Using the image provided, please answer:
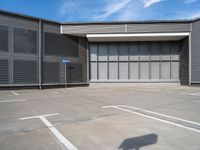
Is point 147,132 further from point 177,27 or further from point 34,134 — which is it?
point 177,27

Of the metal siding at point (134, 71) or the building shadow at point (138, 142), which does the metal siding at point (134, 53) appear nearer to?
the metal siding at point (134, 71)

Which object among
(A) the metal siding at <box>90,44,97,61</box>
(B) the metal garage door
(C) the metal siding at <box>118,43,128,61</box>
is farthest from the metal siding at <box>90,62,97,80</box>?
(C) the metal siding at <box>118,43,128,61</box>

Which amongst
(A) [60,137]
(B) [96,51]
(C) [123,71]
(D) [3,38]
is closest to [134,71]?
(C) [123,71]

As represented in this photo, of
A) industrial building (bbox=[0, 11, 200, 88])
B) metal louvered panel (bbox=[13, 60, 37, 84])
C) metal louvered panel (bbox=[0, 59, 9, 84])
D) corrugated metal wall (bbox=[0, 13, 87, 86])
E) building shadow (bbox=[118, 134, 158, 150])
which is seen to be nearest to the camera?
building shadow (bbox=[118, 134, 158, 150])

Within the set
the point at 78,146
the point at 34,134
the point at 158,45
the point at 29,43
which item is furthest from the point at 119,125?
the point at 158,45

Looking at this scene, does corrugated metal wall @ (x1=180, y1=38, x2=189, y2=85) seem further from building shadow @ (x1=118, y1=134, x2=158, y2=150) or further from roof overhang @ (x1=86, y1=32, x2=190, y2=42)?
building shadow @ (x1=118, y1=134, x2=158, y2=150)

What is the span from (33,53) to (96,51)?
7.48 meters

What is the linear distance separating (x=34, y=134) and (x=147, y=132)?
2.90 m

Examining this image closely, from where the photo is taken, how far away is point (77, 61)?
66.7 feet

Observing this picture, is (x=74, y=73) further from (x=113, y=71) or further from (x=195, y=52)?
(x=195, y=52)

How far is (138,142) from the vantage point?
12.9ft

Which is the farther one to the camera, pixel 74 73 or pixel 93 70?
pixel 93 70

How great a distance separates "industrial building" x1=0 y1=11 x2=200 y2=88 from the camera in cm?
1645

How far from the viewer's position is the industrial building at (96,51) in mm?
16453
